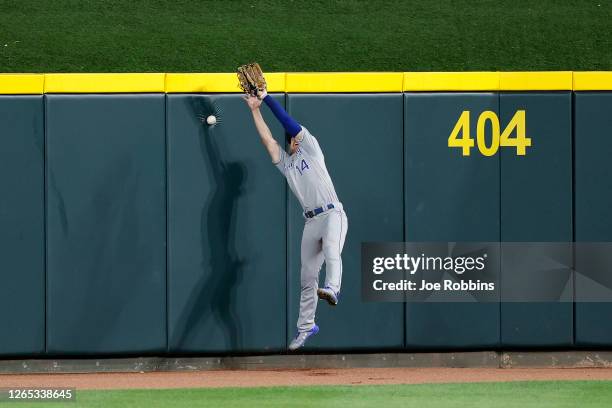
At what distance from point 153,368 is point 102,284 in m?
0.88

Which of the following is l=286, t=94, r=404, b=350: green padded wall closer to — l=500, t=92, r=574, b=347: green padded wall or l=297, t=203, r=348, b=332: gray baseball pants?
l=297, t=203, r=348, b=332: gray baseball pants

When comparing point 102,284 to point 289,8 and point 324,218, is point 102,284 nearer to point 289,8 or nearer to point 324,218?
point 324,218

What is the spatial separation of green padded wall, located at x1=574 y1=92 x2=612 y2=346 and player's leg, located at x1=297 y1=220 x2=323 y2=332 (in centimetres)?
239

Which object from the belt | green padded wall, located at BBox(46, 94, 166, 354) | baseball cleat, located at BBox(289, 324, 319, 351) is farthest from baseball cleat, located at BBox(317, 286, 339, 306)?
green padded wall, located at BBox(46, 94, 166, 354)

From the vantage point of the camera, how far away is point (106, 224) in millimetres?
10062

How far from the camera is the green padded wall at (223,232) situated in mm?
10078

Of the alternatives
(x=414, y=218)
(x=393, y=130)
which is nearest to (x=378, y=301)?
(x=414, y=218)

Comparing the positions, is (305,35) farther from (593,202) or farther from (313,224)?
(593,202)

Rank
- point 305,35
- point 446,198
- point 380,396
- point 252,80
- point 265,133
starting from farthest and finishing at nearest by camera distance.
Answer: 1. point 305,35
2. point 446,198
3. point 265,133
4. point 252,80
5. point 380,396

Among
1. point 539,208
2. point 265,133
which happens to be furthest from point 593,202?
point 265,133

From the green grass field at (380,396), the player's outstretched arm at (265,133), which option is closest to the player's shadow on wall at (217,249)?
the player's outstretched arm at (265,133)

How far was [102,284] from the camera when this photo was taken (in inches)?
396

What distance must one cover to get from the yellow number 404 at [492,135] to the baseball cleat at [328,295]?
171 cm

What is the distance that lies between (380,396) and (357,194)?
7.41 ft
